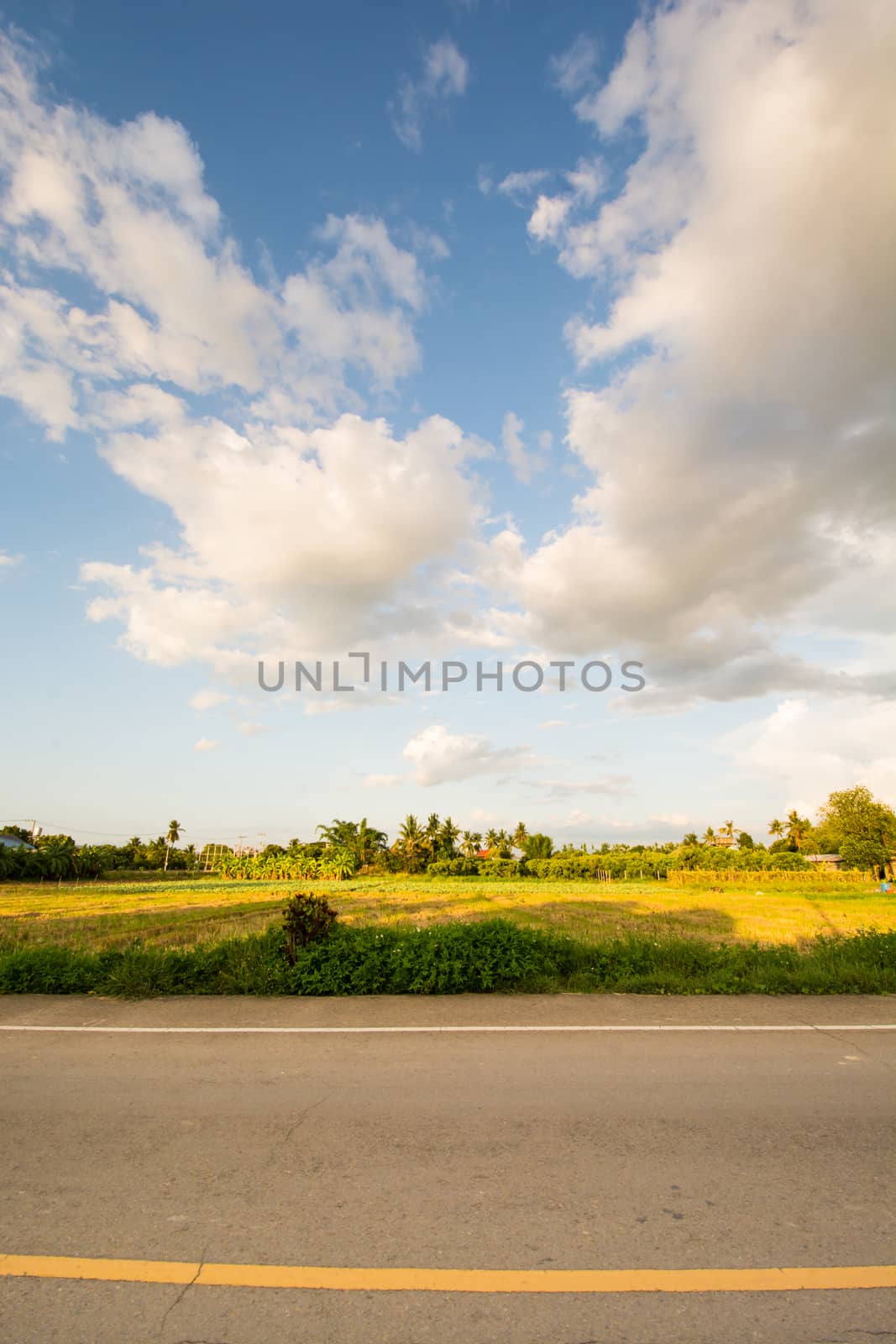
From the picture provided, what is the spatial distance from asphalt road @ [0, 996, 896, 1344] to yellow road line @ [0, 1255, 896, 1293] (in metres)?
0.02

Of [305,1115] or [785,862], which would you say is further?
[785,862]

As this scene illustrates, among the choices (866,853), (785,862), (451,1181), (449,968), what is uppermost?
(449,968)

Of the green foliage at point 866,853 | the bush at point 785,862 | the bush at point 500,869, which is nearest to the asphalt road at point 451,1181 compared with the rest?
the green foliage at point 866,853

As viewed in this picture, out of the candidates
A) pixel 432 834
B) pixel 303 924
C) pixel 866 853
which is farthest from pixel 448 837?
A: pixel 303 924

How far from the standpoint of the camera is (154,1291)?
11.3ft

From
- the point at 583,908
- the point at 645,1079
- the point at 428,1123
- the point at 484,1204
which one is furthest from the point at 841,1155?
the point at 583,908

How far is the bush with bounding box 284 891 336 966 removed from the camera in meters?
11.1

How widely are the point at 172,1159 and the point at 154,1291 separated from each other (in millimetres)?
1527

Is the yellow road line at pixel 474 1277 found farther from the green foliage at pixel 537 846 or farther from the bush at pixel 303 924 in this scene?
the green foliage at pixel 537 846

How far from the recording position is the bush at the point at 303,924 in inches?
438

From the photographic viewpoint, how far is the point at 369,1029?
8.36 meters

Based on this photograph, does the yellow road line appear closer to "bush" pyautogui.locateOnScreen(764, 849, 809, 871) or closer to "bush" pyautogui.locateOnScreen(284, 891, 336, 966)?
"bush" pyautogui.locateOnScreen(284, 891, 336, 966)

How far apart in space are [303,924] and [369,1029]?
312cm

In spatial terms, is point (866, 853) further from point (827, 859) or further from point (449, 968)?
point (449, 968)
